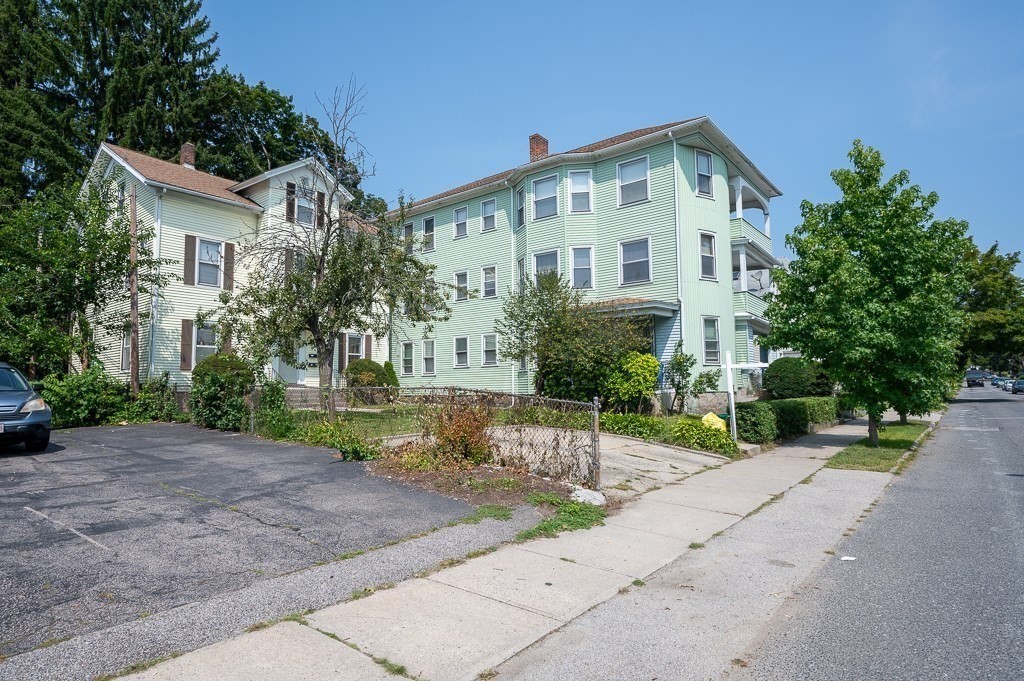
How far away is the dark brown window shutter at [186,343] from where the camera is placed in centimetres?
2336

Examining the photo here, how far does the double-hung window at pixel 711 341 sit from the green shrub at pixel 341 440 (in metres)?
15.2

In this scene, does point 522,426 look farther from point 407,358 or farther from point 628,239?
point 407,358

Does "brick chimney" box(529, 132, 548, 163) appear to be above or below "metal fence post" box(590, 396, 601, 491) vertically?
above

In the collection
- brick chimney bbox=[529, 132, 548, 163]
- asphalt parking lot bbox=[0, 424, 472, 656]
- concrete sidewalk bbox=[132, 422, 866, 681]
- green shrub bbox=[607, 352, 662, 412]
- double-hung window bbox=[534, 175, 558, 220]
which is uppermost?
brick chimney bbox=[529, 132, 548, 163]

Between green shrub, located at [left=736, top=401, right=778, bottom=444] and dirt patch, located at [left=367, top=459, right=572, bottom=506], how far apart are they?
864 centimetres

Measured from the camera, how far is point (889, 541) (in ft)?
22.8

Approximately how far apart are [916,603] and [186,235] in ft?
82.9

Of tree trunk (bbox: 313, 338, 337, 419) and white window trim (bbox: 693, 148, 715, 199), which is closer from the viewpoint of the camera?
tree trunk (bbox: 313, 338, 337, 419)

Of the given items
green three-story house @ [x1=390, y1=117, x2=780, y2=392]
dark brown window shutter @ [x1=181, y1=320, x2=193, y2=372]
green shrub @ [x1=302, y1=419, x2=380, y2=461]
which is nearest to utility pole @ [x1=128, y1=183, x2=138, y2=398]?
dark brown window shutter @ [x1=181, y1=320, x2=193, y2=372]

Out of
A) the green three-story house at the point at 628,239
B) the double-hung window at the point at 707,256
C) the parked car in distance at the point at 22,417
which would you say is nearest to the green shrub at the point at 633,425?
the green three-story house at the point at 628,239

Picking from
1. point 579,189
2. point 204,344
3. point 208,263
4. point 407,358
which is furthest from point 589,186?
point 204,344

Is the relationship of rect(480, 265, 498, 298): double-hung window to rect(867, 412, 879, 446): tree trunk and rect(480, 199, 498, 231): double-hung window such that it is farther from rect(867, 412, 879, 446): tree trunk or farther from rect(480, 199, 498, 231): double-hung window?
A: rect(867, 412, 879, 446): tree trunk

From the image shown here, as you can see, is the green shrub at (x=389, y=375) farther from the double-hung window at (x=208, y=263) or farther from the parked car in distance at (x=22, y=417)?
the parked car in distance at (x=22, y=417)

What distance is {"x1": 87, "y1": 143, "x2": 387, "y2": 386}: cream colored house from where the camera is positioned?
2294cm
